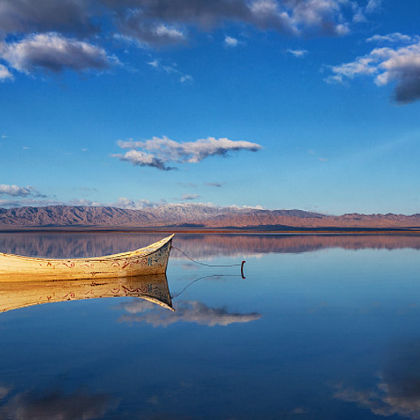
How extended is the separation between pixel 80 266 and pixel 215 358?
38.4ft

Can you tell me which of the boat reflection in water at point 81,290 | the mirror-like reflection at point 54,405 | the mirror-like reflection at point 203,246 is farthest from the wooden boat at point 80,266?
the mirror-like reflection at point 54,405

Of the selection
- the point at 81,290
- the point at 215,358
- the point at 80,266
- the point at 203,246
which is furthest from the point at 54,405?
the point at 203,246

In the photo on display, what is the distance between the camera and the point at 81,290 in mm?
15305

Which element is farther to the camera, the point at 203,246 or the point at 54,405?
the point at 203,246

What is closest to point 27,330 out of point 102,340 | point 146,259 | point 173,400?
point 102,340

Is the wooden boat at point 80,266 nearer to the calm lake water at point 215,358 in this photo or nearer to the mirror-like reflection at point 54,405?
the calm lake water at point 215,358

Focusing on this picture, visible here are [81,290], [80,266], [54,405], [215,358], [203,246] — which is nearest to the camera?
[54,405]

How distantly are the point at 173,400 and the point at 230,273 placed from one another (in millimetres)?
14904

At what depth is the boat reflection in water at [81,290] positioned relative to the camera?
42.7 feet

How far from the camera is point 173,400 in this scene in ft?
17.9

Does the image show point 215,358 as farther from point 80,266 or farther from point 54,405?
point 80,266

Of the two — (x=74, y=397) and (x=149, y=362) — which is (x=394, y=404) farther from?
(x=74, y=397)

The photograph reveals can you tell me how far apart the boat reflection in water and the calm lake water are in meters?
0.78

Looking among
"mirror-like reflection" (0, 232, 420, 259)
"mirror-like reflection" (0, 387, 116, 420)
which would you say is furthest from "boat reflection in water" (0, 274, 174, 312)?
"mirror-like reflection" (0, 232, 420, 259)
